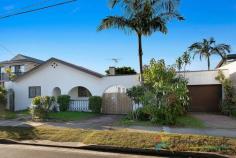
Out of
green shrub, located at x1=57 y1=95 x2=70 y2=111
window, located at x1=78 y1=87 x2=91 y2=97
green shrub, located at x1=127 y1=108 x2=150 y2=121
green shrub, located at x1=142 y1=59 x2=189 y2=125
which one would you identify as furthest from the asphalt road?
window, located at x1=78 y1=87 x2=91 y2=97

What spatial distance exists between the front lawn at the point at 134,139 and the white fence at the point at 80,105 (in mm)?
8034

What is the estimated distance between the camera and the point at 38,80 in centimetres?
2088

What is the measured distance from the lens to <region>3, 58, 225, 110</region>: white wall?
60.2 ft

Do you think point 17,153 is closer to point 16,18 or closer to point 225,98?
point 16,18

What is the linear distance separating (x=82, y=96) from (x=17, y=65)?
1541cm

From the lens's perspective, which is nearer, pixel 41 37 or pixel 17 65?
pixel 41 37

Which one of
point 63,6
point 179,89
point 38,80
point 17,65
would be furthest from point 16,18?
point 17,65

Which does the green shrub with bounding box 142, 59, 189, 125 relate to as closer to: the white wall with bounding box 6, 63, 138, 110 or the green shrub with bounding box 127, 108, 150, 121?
the green shrub with bounding box 127, 108, 150, 121

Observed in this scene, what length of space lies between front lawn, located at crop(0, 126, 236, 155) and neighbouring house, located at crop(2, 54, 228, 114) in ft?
25.8

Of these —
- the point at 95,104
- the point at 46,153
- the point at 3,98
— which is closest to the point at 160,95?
the point at 95,104

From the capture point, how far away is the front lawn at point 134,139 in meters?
7.96

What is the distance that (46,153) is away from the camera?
7.67 m

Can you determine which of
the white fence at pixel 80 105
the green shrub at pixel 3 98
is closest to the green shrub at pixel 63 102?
the white fence at pixel 80 105

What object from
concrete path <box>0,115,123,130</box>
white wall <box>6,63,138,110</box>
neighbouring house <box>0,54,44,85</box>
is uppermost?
neighbouring house <box>0,54,44,85</box>
